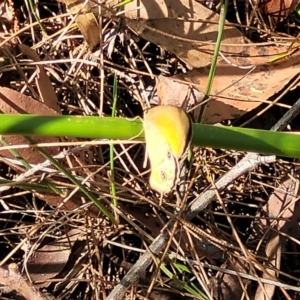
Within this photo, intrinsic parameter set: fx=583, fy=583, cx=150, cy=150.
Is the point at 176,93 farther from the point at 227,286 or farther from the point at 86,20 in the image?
the point at 227,286

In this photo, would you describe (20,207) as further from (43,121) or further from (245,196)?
(43,121)

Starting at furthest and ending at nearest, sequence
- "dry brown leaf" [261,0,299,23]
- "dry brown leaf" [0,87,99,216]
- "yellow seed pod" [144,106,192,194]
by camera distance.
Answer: "dry brown leaf" [261,0,299,23]
"dry brown leaf" [0,87,99,216]
"yellow seed pod" [144,106,192,194]

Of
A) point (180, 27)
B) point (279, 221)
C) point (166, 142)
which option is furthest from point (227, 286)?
point (166, 142)

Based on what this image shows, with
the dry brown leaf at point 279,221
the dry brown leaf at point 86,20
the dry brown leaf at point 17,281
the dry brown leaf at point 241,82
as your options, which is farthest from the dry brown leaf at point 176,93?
the dry brown leaf at point 17,281

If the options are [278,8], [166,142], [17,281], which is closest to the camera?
[166,142]

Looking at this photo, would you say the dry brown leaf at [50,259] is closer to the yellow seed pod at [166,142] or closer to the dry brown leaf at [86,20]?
the dry brown leaf at [86,20]

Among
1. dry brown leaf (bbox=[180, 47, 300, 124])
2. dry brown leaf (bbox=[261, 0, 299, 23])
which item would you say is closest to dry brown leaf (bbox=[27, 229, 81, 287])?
dry brown leaf (bbox=[180, 47, 300, 124])

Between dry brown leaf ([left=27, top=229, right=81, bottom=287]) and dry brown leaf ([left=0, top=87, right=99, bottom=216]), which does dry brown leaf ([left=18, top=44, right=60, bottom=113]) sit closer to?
dry brown leaf ([left=0, top=87, right=99, bottom=216])
